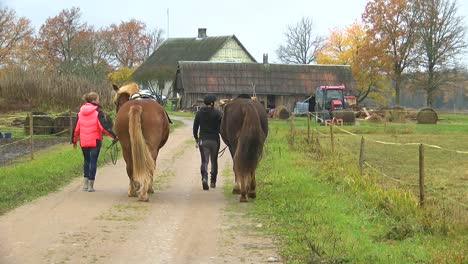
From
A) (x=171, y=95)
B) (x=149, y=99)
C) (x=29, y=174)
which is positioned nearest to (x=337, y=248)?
(x=149, y=99)

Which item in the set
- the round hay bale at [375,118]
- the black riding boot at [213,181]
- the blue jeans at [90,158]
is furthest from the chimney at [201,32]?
the blue jeans at [90,158]

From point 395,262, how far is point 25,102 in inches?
1297

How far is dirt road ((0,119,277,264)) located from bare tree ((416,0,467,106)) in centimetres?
5515

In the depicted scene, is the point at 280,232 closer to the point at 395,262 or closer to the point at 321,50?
the point at 395,262

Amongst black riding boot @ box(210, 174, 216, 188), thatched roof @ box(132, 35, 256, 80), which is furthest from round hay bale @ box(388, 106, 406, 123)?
black riding boot @ box(210, 174, 216, 188)

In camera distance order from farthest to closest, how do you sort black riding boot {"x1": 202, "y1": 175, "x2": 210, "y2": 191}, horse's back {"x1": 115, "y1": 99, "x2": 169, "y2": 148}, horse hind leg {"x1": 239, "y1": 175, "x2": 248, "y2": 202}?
black riding boot {"x1": 202, "y1": 175, "x2": 210, "y2": 191}
horse's back {"x1": 115, "y1": 99, "x2": 169, "y2": 148}
horse hind leg {"x1": 239, "y1": 175, "x2": 248, "y2": 202}

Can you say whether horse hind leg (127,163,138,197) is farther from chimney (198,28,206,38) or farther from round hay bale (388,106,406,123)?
chimney (198,28,206,38)

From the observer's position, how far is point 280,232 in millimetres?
8094

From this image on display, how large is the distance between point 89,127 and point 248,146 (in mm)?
3152

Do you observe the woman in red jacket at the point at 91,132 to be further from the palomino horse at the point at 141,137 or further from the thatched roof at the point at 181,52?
the thatched roof at the point at 181,52

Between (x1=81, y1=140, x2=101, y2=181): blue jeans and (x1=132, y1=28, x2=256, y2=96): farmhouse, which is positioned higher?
(x1=132, y1=28, x2=256, y2=96): farmhouse

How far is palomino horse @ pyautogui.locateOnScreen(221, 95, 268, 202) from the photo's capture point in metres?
10.4

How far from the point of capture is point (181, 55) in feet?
265

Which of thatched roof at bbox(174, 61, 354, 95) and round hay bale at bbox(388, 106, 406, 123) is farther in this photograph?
thatched roof at bbox(174, 61, 354, 95)
